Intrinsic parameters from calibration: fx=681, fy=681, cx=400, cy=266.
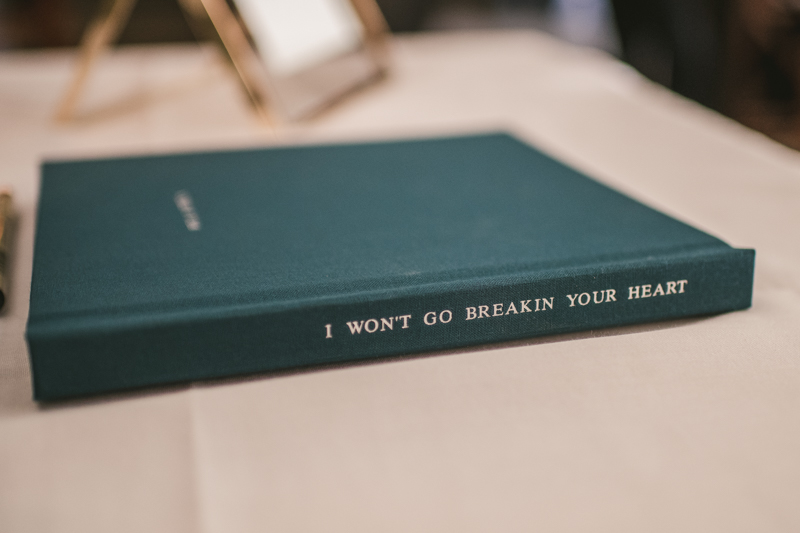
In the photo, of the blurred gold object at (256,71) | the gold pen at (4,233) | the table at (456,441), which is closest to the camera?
the table at (456,441)

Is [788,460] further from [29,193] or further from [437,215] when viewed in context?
[29,193]

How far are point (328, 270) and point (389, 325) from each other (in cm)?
5

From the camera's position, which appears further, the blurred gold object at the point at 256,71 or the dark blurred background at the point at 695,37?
the dark blurred background at the point at 695,37

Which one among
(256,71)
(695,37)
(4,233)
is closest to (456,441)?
(4,233)

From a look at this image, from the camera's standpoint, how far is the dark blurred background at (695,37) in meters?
2.09

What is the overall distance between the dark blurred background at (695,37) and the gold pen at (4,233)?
1708 mm

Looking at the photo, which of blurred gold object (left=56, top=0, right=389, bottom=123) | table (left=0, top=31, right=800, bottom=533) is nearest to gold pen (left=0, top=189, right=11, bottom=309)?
table (left=0, top=31, right=800, bottom=533)

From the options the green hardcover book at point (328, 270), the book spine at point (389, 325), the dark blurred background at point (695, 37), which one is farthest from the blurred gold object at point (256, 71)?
the dark blurred background at point (695, 37)

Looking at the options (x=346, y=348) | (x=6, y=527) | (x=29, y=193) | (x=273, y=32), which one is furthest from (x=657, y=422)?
(x=273, y=32)

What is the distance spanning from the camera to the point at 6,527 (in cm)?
25

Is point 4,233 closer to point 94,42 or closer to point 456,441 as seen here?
point 456,441

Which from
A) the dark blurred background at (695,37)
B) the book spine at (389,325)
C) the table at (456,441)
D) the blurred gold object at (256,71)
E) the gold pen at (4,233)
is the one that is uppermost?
the dark blurred background at (695,37)

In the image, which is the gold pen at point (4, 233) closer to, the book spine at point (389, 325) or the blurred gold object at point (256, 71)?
the book spine at point (389, 325)

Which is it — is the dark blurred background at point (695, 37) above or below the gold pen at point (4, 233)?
above
